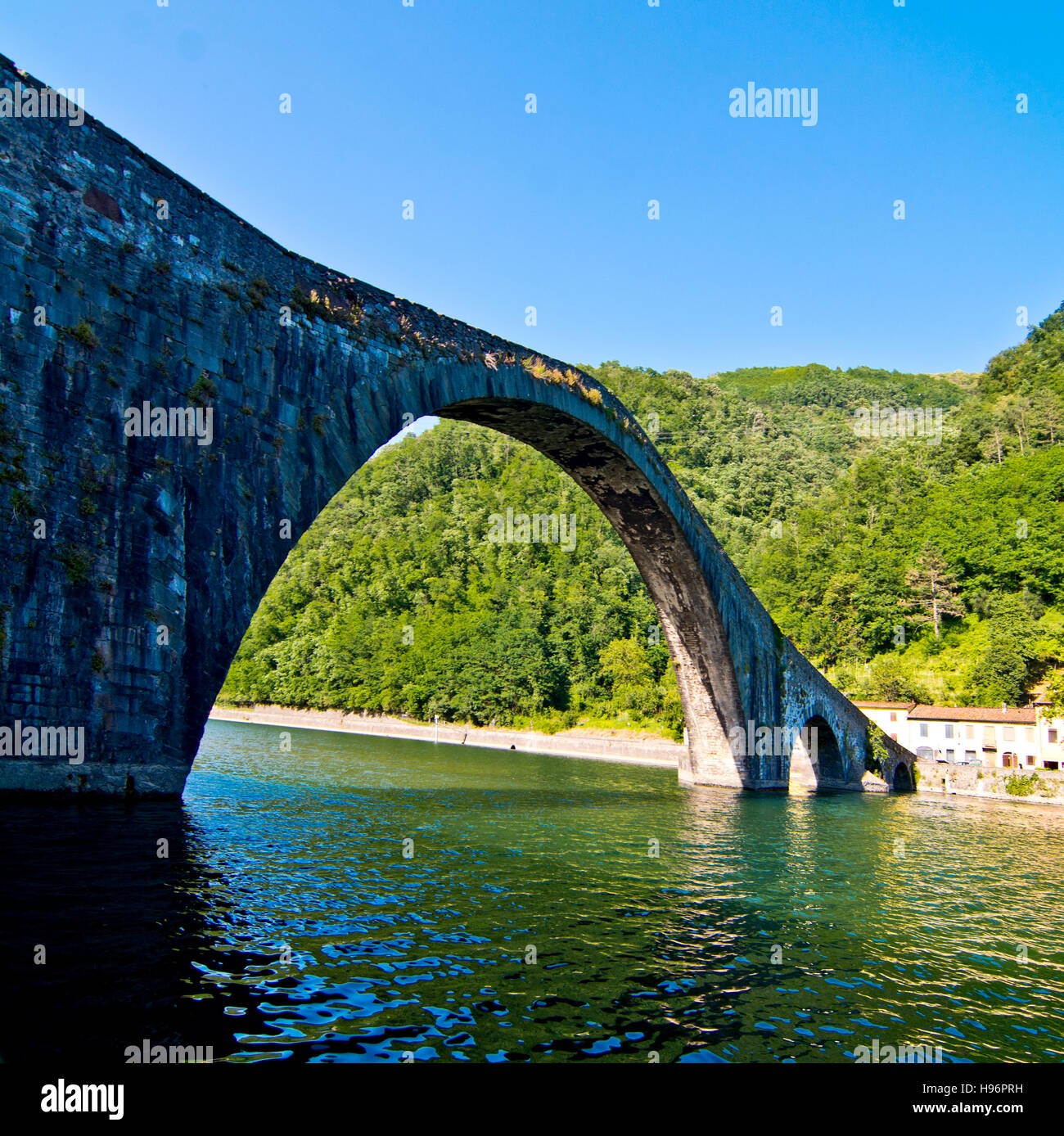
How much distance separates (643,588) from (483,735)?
772 inches

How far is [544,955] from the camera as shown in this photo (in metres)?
8.45

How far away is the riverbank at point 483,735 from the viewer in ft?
174

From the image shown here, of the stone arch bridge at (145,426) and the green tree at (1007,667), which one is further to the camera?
the green tree at (1007,667)

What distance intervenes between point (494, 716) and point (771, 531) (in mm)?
33543

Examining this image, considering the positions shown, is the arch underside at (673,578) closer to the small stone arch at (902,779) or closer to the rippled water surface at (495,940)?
the rippled water surface at (495,940)

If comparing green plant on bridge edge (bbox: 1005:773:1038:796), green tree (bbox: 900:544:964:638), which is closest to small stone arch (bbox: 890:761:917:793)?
green plant on bridge edge (bbox: 1005:773:1038:796)

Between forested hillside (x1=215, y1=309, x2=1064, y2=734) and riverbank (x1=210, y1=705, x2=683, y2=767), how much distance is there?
1432 millimetres

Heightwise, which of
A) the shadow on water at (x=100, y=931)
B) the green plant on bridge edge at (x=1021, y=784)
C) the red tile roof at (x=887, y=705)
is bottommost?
the green plant on bridge edge at (x=1021, y=784)

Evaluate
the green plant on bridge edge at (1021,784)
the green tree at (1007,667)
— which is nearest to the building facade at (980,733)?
the green tree at (1007,667)

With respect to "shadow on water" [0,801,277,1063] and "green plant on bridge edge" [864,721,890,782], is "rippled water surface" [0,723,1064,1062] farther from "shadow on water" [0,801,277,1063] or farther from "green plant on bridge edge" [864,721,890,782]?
"green plant on bridge edge" [864,721,890,782]

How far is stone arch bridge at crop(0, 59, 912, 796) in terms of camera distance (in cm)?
1090

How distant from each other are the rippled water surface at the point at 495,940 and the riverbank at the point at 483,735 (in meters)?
33.7
